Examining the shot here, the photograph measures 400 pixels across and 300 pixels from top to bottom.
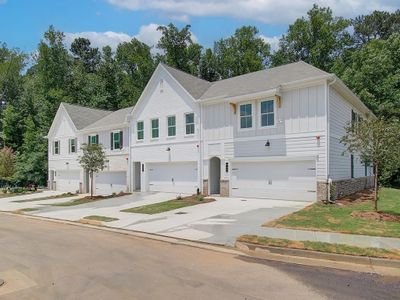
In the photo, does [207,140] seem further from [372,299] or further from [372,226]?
[372,299]

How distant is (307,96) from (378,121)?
5662 millimetres

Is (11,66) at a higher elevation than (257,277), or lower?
higher

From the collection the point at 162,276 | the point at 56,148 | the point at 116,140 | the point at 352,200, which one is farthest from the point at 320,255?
the point at 56,148

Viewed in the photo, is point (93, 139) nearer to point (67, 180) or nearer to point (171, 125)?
point (67, 180)

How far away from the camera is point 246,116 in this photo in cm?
2033

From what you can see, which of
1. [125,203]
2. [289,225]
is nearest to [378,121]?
[289,225]

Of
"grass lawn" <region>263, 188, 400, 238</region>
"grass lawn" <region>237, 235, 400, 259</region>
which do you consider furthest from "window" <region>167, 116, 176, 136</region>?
"grass lawn" <region>237, 235, 400, 259</region>

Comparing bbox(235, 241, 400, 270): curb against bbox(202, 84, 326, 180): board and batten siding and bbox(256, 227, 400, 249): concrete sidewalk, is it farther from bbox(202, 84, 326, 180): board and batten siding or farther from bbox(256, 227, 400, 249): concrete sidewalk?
bbox(202, 84, 326, 180): board and batten siding

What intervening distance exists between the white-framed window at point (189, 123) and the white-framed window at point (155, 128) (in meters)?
2.71

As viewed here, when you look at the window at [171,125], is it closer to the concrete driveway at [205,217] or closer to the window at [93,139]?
the concrete driveway at [205,217]

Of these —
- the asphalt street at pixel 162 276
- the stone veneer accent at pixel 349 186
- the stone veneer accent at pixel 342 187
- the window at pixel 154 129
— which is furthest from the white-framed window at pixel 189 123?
the asphalt street at pixel 162 276

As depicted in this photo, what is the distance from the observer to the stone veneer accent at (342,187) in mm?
17125

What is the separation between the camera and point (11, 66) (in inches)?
2343

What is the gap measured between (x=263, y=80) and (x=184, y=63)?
1064 inches
